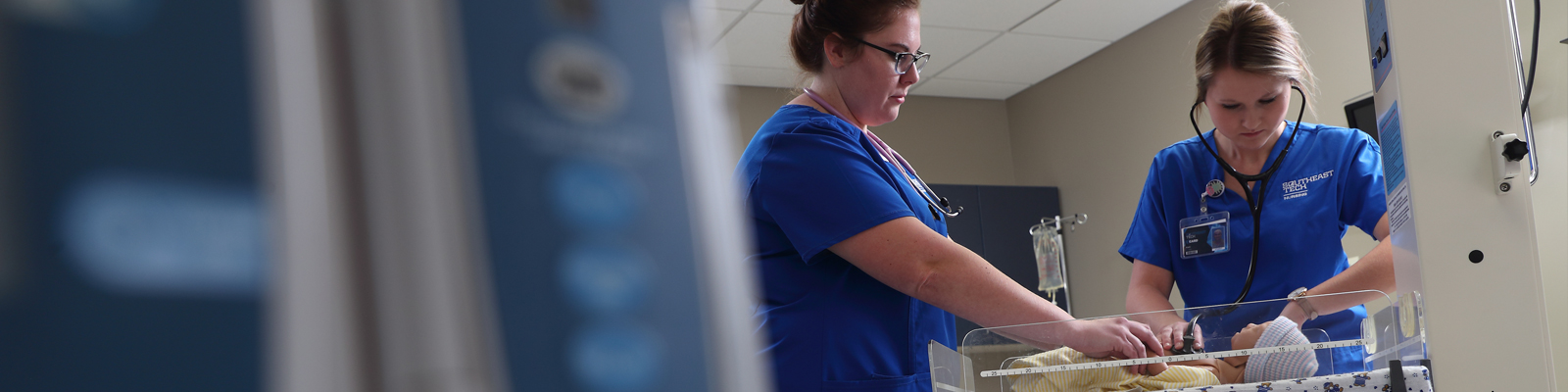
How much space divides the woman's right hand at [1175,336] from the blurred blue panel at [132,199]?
94 centimetres

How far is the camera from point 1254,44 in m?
1.54

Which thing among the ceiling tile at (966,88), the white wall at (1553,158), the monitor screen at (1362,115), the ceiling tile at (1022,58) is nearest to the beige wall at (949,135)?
the ceiling tile at (966,88)

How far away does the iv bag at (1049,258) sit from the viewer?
4391 mm

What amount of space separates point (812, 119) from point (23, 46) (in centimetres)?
107

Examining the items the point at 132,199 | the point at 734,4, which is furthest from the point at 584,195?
the point at 734,4

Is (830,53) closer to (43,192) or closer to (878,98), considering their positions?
(878,98)

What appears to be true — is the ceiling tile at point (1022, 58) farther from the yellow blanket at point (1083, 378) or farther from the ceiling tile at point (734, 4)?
the yellow blanket at point (1083, 378)

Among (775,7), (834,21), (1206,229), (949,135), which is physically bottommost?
(1206,229)

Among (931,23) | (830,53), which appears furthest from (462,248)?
(931,23)

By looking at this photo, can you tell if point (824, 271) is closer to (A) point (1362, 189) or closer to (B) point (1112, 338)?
(B) point (1112, 338)

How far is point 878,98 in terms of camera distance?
55.1 inches

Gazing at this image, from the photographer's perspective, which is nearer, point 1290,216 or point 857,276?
point 857,276

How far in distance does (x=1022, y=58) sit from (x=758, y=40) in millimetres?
1483

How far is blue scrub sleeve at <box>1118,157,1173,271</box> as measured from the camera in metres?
1.69
